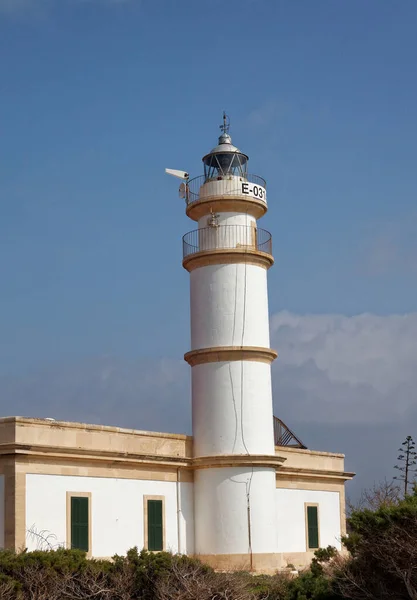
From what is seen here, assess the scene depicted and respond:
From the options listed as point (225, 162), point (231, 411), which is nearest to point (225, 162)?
point (225, 162)

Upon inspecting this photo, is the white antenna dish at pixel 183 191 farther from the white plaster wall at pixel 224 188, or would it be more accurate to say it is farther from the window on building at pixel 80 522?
the window on building at pixel 80 522

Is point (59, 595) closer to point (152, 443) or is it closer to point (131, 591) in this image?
point (131, 591)

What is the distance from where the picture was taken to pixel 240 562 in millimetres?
24859

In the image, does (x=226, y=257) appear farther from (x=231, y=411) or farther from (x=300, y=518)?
(x=300, y=518)

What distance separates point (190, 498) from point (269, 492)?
2.04m

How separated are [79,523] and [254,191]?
1023 cm

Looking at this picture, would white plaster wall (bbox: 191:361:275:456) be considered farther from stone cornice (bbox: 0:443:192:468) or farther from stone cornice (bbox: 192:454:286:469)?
stone cornice (bbox: 0:443:192:468)

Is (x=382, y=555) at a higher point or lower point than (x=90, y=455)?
lower

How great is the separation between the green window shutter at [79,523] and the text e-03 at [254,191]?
9.48 metres

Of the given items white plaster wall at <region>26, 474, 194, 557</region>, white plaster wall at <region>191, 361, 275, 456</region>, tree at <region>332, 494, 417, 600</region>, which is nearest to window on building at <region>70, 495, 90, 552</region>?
white plaster wall at <region>26, 474, 194, 557</region>

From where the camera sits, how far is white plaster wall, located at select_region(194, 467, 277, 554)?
25078 millimetres

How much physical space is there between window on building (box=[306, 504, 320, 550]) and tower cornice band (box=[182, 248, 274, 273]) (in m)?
7.92

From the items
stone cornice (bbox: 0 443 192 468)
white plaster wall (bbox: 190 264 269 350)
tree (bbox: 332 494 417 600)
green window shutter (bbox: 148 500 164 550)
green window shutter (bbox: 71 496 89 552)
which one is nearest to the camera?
tree (bbox: 332 494 417 600)

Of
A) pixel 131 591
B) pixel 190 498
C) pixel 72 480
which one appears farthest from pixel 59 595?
pixel 190 498
